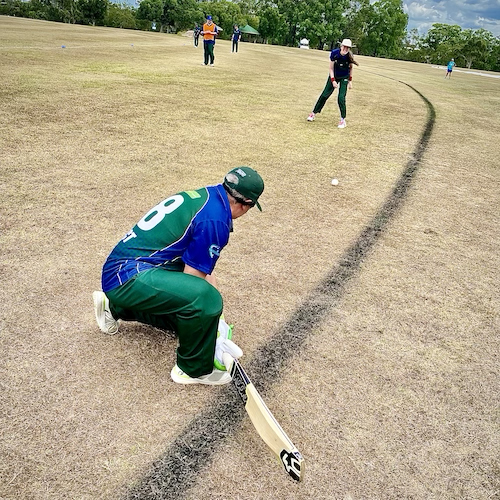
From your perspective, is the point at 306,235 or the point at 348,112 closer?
the point at 306,235

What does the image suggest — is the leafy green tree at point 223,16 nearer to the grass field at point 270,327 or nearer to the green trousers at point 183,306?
the grass field at point 270,327

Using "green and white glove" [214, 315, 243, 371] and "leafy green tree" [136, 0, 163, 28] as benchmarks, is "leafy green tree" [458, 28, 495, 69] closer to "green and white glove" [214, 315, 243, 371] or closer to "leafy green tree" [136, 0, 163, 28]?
"leafy green tree" [136, 0, 163, 28]

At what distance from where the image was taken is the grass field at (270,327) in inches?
106

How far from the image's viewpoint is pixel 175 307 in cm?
300

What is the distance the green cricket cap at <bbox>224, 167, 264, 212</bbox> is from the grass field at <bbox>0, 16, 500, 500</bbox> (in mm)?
1346

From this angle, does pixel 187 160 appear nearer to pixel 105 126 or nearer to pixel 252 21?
pixel 105 126

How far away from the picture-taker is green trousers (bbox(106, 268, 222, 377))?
296 centimetres

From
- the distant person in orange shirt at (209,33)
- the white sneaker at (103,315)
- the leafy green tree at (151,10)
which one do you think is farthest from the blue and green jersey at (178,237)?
the leafy green tree at (151,10)

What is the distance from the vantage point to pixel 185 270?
318 cm

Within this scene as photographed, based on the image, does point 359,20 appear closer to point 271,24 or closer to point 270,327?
point 271,24

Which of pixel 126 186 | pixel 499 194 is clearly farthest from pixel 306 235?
pixel 499 194

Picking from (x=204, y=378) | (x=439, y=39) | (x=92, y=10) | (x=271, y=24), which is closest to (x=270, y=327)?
(x=204, y=378)

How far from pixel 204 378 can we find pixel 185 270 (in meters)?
0.83

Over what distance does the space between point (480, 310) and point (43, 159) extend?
22.3 ft
